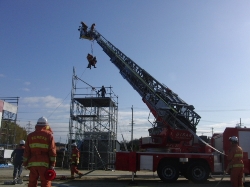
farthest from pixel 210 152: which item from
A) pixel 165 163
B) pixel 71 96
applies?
pixel 71 96

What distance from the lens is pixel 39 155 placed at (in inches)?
268

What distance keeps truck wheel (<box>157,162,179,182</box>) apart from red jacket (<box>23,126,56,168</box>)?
7.97 meters

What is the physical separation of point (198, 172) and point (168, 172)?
1360 millimetres

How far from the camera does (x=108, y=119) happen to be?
24.8 meters

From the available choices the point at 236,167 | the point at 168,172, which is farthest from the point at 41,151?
the point at 168,172

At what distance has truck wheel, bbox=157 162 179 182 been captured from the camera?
1389 cm

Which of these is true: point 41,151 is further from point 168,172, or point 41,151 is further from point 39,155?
point 168,172

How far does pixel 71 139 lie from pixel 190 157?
1246 centimetres

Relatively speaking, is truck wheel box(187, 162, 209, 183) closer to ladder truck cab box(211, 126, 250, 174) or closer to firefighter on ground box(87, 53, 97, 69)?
ladder truck cab box(211, 126, 250, 174)

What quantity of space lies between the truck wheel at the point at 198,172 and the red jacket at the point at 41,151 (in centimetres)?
865

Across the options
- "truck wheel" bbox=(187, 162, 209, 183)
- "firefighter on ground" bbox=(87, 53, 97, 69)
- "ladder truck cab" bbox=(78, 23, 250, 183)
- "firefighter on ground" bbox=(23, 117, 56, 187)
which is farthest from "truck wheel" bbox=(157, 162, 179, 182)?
"firefighter on ground" bbox=(87, 53, 97, 69)

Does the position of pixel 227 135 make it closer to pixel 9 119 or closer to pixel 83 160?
pixel 83 160

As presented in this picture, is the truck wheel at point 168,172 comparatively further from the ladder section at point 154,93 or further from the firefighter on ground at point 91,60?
the firefighter on ground at point 91,60

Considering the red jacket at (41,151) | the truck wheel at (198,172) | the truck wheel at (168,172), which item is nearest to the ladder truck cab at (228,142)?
the truck wheel at (198,172)
